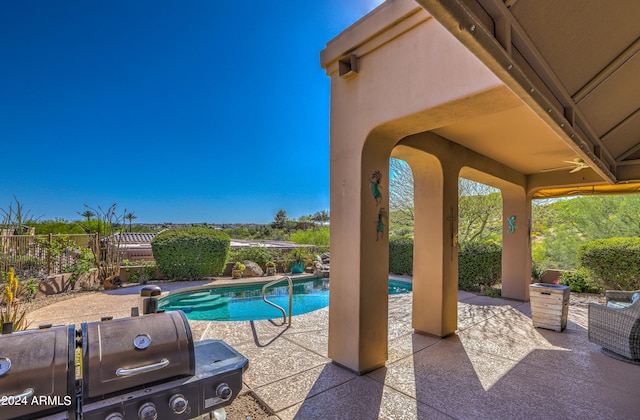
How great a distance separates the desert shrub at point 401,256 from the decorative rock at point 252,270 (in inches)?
225

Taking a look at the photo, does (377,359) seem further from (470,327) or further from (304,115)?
(304,115)

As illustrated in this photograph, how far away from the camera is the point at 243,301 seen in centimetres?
990

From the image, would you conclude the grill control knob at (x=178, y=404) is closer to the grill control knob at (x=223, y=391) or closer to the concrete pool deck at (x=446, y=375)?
the grill control knob at (x=223, y=391)

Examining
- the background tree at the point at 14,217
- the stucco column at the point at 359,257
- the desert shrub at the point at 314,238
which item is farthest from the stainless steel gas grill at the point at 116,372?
the desert shrub at the point at 314,238

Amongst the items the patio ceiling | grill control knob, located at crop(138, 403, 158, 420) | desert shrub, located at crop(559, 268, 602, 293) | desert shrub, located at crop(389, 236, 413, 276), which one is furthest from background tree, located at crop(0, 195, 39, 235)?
desert shrub, located at crop(559, 268, 602, 293)

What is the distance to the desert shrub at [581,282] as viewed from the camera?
9506mm

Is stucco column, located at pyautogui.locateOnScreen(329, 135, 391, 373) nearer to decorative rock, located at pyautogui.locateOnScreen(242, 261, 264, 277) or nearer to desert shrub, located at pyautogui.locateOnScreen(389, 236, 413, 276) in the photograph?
decorative rock, located at pyautogui.locateOnScreen(242, 261, 264, 277)

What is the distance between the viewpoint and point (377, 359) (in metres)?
4.12

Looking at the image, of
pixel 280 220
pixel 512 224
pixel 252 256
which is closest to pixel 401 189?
pixel 512 224

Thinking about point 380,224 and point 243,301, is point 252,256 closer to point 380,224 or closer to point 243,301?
point 243,301

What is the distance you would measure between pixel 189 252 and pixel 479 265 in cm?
989

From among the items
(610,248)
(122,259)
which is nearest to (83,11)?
(122,259)

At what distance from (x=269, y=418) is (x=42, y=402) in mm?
2068

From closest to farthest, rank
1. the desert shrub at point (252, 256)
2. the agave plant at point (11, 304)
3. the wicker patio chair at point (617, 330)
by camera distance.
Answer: the agave plant at point (11, 304)
the wicker patio chair at point (617, 330)
the desert shrub at point (252, 256)
